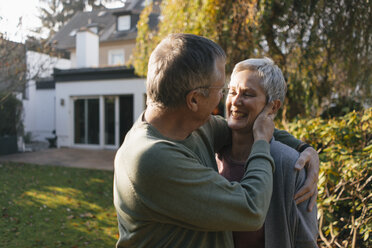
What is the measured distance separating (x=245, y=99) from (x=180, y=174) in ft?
2.90

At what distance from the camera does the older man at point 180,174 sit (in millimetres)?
1085

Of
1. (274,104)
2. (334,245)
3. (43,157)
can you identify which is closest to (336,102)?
(334,245)

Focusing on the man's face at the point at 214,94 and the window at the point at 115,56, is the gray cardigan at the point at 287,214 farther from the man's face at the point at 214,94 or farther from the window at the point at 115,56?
the window at the point at 115,56

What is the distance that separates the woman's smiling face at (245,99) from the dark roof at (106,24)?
20257mm

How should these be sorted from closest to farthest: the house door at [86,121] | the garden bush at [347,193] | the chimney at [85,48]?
1. the garden bush at [347,193]
2. the house door at [86,121]
3. the chimney at [85,48]

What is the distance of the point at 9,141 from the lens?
14531mm

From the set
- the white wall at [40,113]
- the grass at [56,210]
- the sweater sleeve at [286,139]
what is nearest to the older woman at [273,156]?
the sweater sleeve at [286,139]

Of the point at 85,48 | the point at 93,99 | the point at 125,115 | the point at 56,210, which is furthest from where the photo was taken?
the point at 85,48

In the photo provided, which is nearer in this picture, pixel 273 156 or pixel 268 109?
pixel 273 156

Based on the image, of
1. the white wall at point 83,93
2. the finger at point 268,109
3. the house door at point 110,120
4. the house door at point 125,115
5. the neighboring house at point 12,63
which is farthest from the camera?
the house door at point 110,120

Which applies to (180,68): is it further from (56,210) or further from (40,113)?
(40,113)

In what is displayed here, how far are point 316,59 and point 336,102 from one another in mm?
1041

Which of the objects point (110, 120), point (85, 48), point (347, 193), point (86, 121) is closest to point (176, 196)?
point (347, 193)

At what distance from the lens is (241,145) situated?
196 cm
